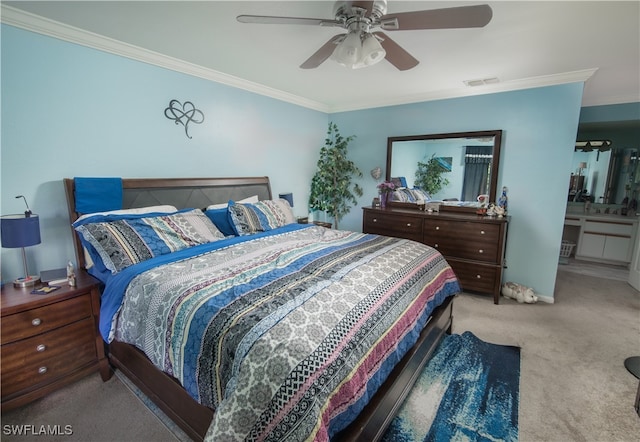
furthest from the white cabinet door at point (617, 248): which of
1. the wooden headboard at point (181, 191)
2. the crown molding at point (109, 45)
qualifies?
the crown molding at point (109, 45)

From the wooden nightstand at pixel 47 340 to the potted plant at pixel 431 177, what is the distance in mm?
3680

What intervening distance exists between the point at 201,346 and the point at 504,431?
1713 millimetres

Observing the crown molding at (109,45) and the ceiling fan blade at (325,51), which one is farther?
the crown molding at (109,45)

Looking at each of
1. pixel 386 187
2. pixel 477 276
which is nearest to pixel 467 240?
pixel 477 276

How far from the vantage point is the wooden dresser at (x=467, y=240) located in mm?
3180

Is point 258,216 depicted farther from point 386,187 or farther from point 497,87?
point 497,87

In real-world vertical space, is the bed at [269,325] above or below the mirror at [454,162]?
below

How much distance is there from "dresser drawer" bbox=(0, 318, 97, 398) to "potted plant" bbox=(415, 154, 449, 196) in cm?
377

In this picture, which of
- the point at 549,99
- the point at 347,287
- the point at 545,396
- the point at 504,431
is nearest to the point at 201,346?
the point at 347,287

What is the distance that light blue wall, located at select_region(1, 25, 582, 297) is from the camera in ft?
6.66

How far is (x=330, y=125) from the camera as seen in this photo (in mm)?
4711

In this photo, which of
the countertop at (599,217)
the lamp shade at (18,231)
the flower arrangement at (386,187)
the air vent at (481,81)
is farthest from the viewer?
the countertop at (599,217)

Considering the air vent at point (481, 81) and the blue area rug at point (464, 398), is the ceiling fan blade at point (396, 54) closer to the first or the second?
the air vent at point (481, 81)

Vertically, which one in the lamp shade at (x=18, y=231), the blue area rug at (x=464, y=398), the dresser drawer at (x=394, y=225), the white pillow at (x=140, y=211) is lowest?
the blue area rug at (x=464, y=398)
